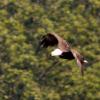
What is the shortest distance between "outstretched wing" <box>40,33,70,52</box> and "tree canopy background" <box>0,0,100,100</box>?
8.10 meters

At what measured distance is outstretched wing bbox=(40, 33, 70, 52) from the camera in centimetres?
694

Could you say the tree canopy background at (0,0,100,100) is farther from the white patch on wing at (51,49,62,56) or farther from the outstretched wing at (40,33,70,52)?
the white patch on wing at (51,49,62,56)

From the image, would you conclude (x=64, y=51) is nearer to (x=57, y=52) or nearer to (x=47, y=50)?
(x=57, y=52)

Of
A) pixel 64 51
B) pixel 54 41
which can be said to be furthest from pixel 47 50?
pixel 64 51

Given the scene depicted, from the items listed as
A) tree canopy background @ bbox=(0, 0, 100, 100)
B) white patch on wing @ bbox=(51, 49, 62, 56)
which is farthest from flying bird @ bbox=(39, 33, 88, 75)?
tree canopy background @ bbox=(0, 0, 100, 100)

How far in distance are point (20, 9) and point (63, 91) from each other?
3219 mm

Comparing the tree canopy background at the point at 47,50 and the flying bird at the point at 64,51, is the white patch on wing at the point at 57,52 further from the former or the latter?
the tree canopy background at the point at 47,50

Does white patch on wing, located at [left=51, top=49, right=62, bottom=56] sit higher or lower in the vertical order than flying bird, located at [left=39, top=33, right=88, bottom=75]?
higher

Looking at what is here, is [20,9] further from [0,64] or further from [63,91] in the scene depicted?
[63,91]

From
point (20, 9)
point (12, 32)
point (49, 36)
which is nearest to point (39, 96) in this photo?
point (12, 32)

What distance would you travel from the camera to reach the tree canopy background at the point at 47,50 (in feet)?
53.0

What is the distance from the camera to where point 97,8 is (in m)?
18.0

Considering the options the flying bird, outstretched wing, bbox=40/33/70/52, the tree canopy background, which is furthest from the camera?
the tree canopy background

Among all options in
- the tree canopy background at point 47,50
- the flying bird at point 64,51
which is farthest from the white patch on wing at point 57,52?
the tree canopy background at point 47,50
